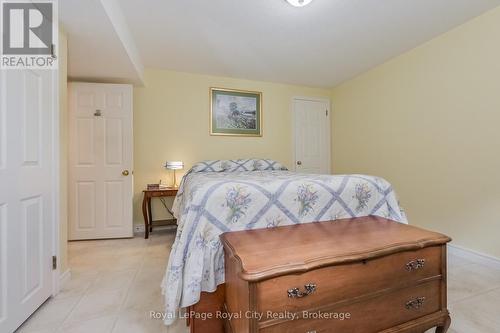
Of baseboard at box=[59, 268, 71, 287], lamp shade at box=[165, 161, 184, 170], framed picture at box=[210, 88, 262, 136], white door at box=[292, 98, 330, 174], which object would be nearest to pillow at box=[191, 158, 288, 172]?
lamp shade at box=[165, 161, 184, 170]

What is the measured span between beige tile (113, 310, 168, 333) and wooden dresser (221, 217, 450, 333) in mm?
485

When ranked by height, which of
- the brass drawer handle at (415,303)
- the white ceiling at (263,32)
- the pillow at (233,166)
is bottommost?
the brass drawer handle at (415,303)

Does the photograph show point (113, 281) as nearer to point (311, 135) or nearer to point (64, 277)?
point (64, 277)

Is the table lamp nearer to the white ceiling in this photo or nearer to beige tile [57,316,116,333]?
the white ceiling

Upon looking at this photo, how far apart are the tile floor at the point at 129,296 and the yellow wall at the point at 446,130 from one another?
48cm

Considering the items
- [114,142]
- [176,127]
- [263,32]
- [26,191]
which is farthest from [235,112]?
[26,191]

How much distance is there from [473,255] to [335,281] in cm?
219

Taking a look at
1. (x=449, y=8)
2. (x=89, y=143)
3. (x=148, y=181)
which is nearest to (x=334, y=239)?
(x=449, y=8)

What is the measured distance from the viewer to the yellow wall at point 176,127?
333 cm

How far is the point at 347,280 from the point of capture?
3.45ft

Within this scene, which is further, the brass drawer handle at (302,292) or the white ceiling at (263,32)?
the white ceiling at (263,32)

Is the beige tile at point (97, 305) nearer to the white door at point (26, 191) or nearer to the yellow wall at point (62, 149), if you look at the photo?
the white door at point (26, 191)

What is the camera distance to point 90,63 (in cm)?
255

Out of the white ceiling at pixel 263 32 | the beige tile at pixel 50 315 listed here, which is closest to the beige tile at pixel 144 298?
the beige tile at pixel 50 315
